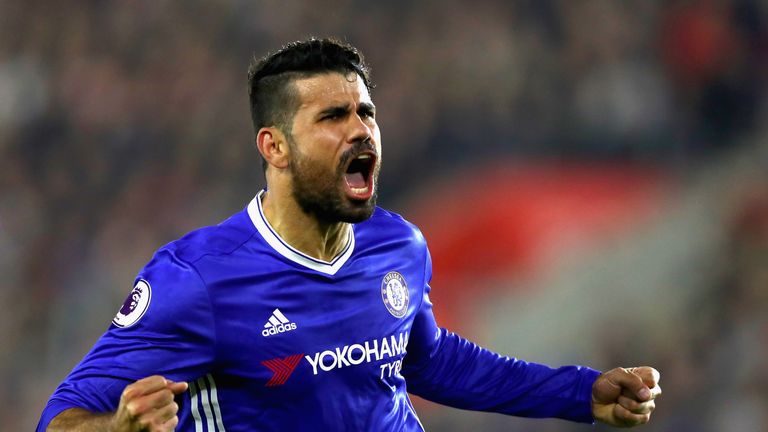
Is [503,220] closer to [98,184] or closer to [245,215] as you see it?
[98,184]

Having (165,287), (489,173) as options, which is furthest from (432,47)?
(165,287)

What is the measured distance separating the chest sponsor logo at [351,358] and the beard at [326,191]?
1.26ft

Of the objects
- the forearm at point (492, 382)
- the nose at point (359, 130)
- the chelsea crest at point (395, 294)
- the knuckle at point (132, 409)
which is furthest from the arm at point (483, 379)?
the knuckle at point (132, 409)

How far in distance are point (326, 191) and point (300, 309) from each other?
36 cm

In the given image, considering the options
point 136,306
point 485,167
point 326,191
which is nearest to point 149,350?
point 136,306

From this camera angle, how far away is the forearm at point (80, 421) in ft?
9.09

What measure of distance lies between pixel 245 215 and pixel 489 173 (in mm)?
4590

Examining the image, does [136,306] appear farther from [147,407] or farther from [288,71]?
[288,71]

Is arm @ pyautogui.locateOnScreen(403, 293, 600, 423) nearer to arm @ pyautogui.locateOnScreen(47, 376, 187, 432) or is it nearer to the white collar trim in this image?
the white collar trim

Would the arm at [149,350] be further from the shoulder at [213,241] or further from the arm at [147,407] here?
the arm at [147,407]

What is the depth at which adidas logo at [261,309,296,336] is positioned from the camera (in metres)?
3.19

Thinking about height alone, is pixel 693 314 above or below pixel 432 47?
below

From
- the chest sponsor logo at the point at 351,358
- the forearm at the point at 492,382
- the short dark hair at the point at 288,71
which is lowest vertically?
the forearm at the point at 492,382

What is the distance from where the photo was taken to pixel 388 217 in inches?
148
